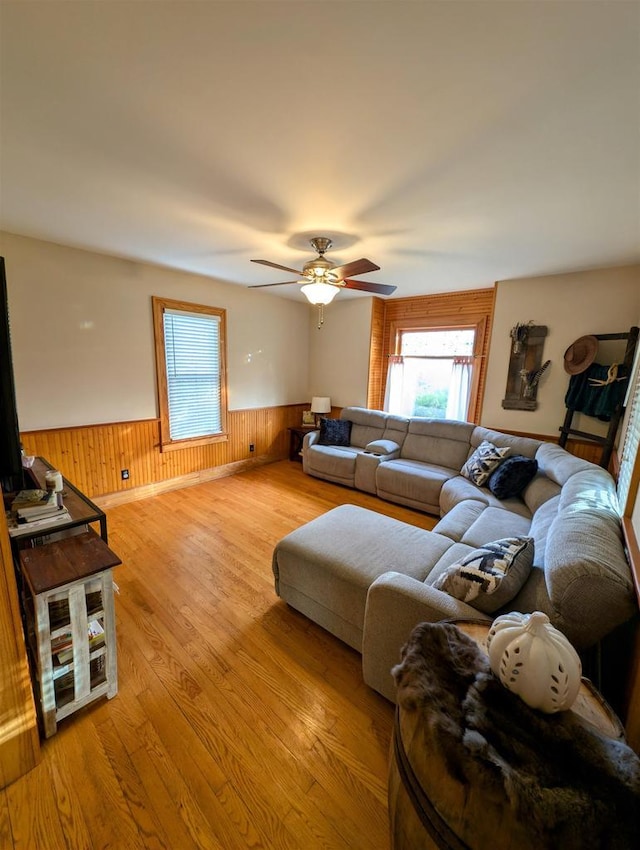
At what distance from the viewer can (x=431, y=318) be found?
4.65 meters

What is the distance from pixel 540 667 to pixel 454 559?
3.52ft

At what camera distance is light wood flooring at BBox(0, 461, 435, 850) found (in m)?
1.14

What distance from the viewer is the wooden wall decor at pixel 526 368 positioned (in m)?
3.64

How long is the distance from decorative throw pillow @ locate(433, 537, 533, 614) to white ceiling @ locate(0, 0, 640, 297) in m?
1.80

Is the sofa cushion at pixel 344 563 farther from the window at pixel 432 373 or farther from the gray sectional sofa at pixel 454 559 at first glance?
the window at pixel 432 373

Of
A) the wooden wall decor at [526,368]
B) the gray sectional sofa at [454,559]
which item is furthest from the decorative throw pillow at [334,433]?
the wooden wall decor at [526,368]

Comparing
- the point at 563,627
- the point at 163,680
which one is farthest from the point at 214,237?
the point at 563,627

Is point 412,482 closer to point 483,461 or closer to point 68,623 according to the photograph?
point 483,461

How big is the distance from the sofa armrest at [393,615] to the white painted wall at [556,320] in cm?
308

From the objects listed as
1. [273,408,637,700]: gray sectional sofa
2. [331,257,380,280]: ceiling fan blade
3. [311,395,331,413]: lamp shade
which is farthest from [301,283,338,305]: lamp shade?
[311,395,331,413]: lamp shade

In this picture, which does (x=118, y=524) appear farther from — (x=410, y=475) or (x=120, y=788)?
(x=410, y=475)

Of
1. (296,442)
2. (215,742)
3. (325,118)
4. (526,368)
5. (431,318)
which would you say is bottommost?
(215,742)

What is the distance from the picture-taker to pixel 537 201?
197 cm

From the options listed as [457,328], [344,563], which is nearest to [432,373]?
[457,328]
